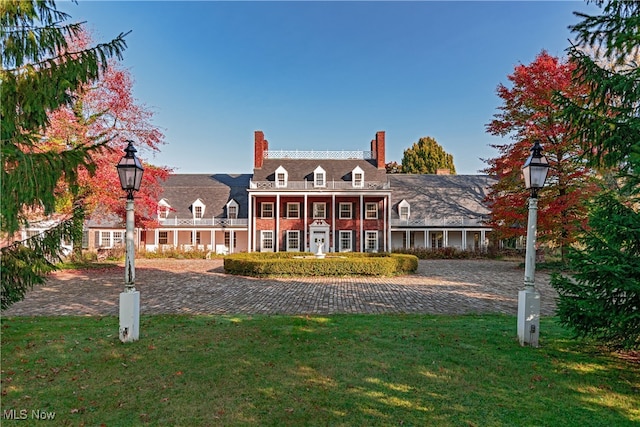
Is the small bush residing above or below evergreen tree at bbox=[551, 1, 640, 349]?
below

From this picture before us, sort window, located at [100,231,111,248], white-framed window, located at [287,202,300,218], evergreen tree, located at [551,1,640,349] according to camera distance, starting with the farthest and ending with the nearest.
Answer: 1. white-framed window, located at [287,202,300,218]
2. window, located at [100,231,111,248]
3. evergreen tree, located at [551,1,640,349]

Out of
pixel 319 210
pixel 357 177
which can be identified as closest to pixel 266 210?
pixel 319 210

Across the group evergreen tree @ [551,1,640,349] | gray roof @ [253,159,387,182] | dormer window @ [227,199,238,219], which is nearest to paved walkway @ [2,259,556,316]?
evergreen tree @ [551,1,640,349]

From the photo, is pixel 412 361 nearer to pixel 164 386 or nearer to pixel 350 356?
pixel 350 356

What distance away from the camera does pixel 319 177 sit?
3150 cm

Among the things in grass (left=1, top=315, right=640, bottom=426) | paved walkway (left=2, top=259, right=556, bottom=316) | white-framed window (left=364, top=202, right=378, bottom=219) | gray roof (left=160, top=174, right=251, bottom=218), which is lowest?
paved walkway (left=2, top=259, right=556, bottom=316)

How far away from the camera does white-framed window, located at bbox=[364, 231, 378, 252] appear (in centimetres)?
3070

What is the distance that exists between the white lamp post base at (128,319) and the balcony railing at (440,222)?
90.1ft

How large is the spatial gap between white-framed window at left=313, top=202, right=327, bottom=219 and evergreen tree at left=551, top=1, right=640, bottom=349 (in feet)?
84.3

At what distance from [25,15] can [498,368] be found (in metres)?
8.19

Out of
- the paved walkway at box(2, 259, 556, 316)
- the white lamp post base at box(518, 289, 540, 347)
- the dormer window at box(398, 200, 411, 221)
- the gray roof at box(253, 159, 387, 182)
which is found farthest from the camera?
the dormer window at box(398, 200, 411, 221)

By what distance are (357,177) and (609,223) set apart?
89.7ft

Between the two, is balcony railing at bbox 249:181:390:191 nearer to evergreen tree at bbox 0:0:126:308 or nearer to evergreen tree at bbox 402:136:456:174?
evergreen tree at bbox 402:136:456:174

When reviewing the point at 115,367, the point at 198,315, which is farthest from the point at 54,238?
the point at 198,315
